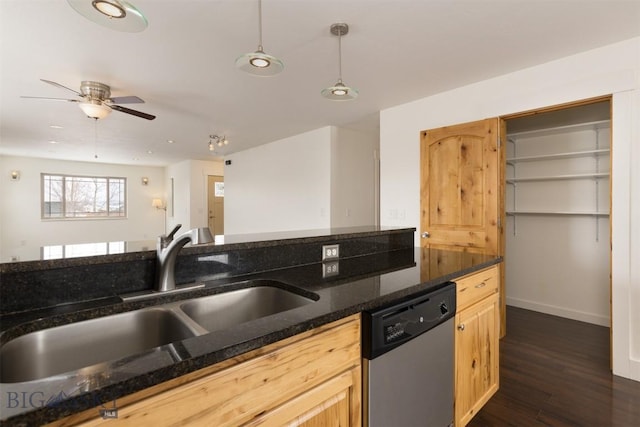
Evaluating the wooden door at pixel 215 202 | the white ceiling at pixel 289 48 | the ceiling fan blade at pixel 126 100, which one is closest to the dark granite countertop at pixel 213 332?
the white ceiling at pixel 289 48

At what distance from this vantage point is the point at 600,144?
319 cm

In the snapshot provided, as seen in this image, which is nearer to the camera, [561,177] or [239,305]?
[239,305]

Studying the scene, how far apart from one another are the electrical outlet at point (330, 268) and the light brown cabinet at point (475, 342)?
0.60 metres

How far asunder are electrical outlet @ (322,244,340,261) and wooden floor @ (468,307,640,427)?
1256 millimetres

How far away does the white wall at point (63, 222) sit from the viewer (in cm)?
716

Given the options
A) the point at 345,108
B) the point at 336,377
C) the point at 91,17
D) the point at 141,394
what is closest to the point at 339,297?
the point at 336,377

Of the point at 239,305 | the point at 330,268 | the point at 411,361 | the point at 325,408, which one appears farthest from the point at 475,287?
the point at 239,305

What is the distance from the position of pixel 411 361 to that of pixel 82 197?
9727 mm

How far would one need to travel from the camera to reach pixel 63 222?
7.85m

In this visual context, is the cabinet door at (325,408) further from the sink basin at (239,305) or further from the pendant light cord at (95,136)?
the pendant light cord at (95,136)

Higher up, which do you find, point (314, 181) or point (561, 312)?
point (314, 181)

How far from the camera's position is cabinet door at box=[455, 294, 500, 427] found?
153 cm

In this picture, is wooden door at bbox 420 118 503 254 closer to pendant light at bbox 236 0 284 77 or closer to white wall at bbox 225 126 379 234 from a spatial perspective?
white wall at bbox 225 126 379 234

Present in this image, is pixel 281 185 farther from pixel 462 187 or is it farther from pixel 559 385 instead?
pixel 559 385
